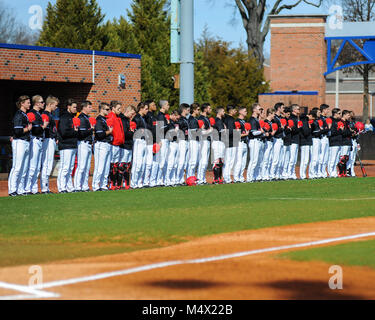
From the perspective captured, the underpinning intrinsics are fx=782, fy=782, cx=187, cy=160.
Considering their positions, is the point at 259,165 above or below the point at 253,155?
below

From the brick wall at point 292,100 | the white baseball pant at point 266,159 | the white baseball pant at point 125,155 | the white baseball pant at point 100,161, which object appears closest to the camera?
the white baseball pant at point 100,161

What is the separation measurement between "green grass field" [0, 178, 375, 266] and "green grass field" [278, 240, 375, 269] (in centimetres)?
174

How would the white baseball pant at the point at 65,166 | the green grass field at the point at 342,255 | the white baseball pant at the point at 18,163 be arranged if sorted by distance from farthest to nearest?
1. the white baseball pant at the point at 65,166
2. the white baseball pant at the point at 18,163
3. the green grass field at the point at 342,255

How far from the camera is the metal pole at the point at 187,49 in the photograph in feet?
77.9

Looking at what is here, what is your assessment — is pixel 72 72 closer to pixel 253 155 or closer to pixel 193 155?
pixel 253 155

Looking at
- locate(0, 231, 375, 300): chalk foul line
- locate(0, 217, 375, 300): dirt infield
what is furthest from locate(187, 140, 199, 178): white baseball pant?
locate(0, 217, 375, 300): dirt infield

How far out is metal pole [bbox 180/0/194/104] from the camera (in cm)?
2375

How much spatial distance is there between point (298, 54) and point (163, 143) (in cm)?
2155

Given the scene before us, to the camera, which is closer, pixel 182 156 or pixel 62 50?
pixel 182 156

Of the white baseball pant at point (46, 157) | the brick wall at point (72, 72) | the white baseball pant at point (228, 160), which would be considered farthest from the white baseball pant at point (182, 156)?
the brick wall at point (72, 72)

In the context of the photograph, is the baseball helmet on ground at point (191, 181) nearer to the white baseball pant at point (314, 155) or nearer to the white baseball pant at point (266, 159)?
the white baseball pant at point (266, 159)

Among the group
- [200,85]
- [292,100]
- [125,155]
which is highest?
[200,85]

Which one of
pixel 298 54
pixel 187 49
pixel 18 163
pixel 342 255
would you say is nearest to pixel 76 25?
pixel 187 49

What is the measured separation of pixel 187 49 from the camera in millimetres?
24172
